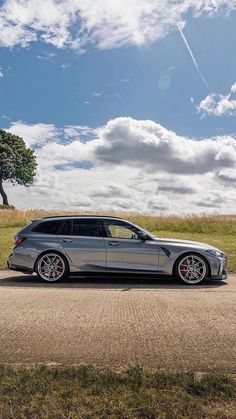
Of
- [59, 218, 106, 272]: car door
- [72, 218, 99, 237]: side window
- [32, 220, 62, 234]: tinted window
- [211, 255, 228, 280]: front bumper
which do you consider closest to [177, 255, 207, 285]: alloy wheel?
[211, 255, 228, 280]: front bumper

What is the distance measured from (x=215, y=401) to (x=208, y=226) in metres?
25.4

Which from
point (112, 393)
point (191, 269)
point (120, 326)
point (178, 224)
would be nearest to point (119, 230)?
point (191, 269)

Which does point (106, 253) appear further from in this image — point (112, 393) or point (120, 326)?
point (112, 393)

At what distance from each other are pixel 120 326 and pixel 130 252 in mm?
4111

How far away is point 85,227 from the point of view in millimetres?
10195

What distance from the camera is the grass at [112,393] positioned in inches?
124

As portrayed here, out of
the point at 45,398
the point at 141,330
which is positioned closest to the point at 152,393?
the point at 45,398

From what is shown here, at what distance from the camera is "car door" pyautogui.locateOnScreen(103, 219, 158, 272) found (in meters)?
9.70

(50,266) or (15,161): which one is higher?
(15,161)

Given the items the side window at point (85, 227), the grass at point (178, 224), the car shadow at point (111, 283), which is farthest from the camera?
the grass at point (178, 224)

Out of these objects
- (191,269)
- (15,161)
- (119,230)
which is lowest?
(191,269)

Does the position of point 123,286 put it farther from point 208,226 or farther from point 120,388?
point 208,226

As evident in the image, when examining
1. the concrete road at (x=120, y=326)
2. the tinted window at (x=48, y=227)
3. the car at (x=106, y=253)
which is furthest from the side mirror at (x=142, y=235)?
the tinted window at (x=48, y=227)

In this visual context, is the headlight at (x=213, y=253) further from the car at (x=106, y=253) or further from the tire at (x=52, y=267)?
the tire at (x=52, y=267)
